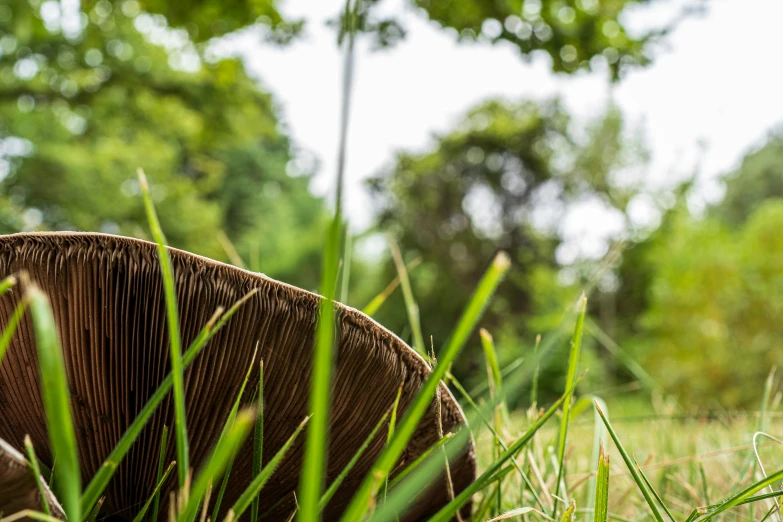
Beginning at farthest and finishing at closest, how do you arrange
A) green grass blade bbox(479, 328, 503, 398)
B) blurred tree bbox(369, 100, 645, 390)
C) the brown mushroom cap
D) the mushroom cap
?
blurred tree bbox(369, 100, 645, 390), green grass blade bbox(479, 328, 503, 398), the mushroom cap, the brown mushroom cap

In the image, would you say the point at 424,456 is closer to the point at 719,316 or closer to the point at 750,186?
the point at 719,316

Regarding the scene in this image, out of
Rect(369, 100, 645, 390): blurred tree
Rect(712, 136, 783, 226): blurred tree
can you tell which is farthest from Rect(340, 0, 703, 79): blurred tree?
Rect(712, 136, 783, 226): blurred tree

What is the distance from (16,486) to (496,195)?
11713mm

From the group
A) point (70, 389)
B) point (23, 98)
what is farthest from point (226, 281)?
point (23, 98)

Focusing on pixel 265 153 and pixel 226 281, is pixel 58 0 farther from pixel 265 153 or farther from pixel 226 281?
pixel 265 153

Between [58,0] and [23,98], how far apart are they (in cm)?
663

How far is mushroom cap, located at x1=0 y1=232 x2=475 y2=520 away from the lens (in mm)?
478

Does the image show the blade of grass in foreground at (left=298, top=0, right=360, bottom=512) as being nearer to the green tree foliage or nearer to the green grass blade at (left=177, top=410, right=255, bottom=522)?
the green grass blade at (left=177, top=410, right=255, bottom=522)

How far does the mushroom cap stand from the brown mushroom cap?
14 centimetres

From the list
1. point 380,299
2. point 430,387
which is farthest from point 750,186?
point 430,387

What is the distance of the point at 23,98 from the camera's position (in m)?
8.67

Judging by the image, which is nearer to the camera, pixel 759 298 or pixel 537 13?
pixel 537 13

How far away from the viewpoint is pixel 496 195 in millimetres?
11766

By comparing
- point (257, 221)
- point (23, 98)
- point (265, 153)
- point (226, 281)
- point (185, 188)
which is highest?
point (226, 281)
